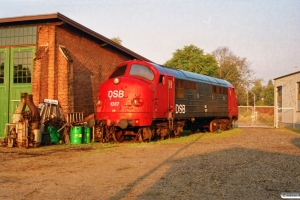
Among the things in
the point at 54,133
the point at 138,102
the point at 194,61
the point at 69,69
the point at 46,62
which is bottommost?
the point at 54,133

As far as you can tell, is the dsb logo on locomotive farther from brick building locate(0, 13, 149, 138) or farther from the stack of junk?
brick building locate(0, 13, 149, 138)

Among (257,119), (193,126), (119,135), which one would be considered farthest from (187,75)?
(257,119)

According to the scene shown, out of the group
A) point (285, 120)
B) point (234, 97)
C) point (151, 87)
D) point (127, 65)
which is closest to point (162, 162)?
point (151, 87)

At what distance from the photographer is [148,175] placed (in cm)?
788

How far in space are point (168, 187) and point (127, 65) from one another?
9748mm

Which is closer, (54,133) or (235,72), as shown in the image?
(54,133)

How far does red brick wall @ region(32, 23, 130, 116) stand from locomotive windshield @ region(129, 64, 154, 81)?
3.54 m

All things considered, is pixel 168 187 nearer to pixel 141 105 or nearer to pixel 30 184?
pixel 30 184

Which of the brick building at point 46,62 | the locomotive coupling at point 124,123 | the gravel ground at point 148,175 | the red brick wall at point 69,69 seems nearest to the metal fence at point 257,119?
the red brick wall at point 69,69

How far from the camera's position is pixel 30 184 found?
7.00m

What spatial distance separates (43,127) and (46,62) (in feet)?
11.9

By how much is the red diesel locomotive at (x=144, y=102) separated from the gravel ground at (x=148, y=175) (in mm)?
2625

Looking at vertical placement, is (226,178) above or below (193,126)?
below

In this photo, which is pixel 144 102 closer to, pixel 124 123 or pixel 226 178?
pixel 124 123
